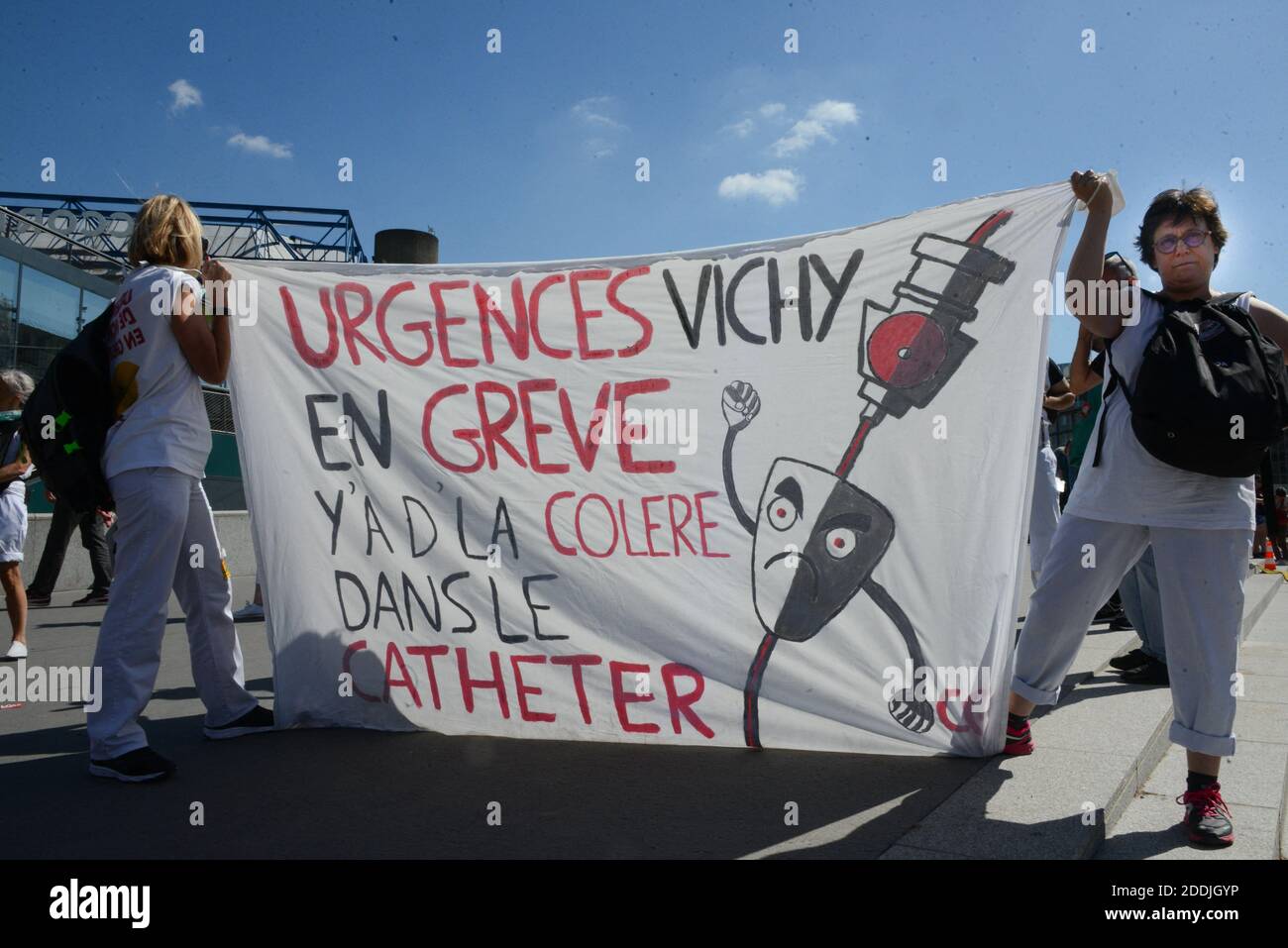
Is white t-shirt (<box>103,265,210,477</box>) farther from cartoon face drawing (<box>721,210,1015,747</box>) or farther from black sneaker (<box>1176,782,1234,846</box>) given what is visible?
black sneaker (<box>1176,782,1234,846</box>)

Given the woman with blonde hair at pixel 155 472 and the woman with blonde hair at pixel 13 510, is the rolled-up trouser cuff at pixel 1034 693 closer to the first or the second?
the woman with blonde hair at pixel 155 472

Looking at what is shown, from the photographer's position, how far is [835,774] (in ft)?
9.95

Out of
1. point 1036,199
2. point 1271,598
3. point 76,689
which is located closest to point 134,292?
point 76,689

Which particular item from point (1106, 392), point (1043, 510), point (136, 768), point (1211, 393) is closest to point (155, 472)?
point (136, 768)

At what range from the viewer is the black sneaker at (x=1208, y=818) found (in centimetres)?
246

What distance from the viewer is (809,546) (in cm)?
325

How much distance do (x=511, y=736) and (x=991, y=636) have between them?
→ 1806 mm

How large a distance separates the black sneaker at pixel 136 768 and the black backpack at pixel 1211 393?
10.8ft

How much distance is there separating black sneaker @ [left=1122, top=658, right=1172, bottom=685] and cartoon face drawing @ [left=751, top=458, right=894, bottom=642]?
74.0 inches

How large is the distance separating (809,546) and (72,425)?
2669 mm

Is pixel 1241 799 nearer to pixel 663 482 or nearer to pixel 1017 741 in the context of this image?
pixel 1017 741

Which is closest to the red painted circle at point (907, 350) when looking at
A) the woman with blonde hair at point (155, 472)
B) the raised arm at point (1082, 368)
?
the raised arm at point (1082, 368)

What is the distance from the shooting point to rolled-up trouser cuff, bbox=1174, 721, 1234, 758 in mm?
2510
